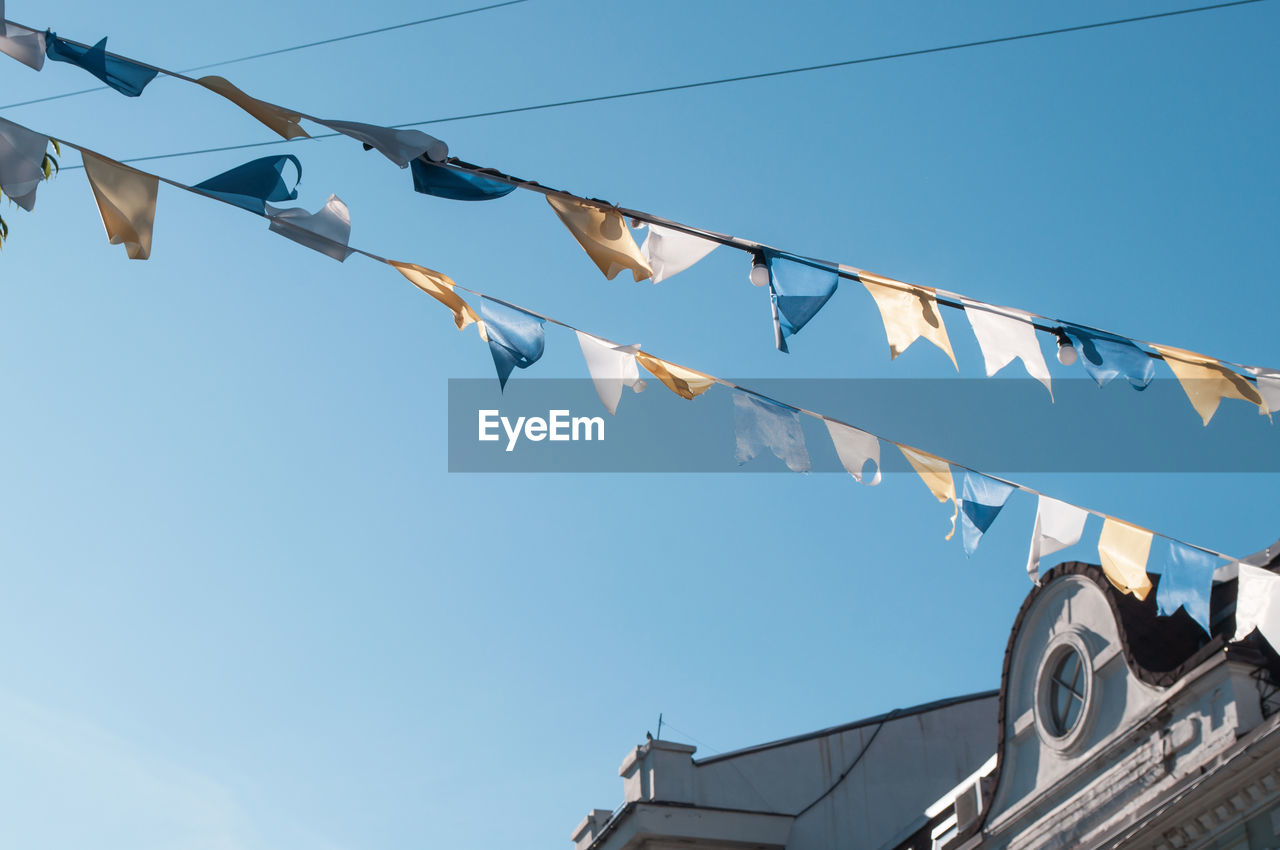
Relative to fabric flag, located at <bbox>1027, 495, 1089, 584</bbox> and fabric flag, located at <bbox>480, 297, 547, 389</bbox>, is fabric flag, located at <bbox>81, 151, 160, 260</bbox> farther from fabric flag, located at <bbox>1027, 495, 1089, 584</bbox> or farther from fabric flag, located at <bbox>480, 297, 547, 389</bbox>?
fabric flag, located at <bbox>1027, 495, 1089, 584</bbox>

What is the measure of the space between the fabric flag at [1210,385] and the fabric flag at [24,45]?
518 cm

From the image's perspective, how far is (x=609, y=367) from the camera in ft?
20.5

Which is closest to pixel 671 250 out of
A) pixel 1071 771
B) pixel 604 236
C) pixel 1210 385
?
pixel 604 236

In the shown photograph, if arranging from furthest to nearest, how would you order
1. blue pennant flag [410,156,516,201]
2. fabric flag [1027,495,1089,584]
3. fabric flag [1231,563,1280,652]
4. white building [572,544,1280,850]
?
white building [572,544,1280,850] → fabric flag [1231,563,1280,652] → fabric flag [1027,495,1089,584] → blue pennant flag [410,156,516,201]

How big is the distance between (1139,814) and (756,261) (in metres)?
8.02

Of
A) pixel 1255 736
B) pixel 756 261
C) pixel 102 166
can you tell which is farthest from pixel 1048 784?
pixel 102 166

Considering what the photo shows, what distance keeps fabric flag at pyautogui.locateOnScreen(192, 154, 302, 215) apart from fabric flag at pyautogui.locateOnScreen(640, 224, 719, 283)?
4.81ft

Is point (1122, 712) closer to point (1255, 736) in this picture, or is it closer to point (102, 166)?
point (1255, 736)

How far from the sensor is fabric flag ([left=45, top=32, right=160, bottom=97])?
548cm

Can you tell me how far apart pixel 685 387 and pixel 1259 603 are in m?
3.35

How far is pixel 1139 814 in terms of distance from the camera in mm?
11812

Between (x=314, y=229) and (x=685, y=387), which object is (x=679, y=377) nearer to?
(x=685, y=387)

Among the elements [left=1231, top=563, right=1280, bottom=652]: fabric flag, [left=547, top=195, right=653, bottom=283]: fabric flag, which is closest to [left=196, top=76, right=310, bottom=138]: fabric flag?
[left=547, top=195, right=653, bottom=283]: fabric flag

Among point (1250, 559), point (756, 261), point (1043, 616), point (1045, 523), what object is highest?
point (1043, 616)
